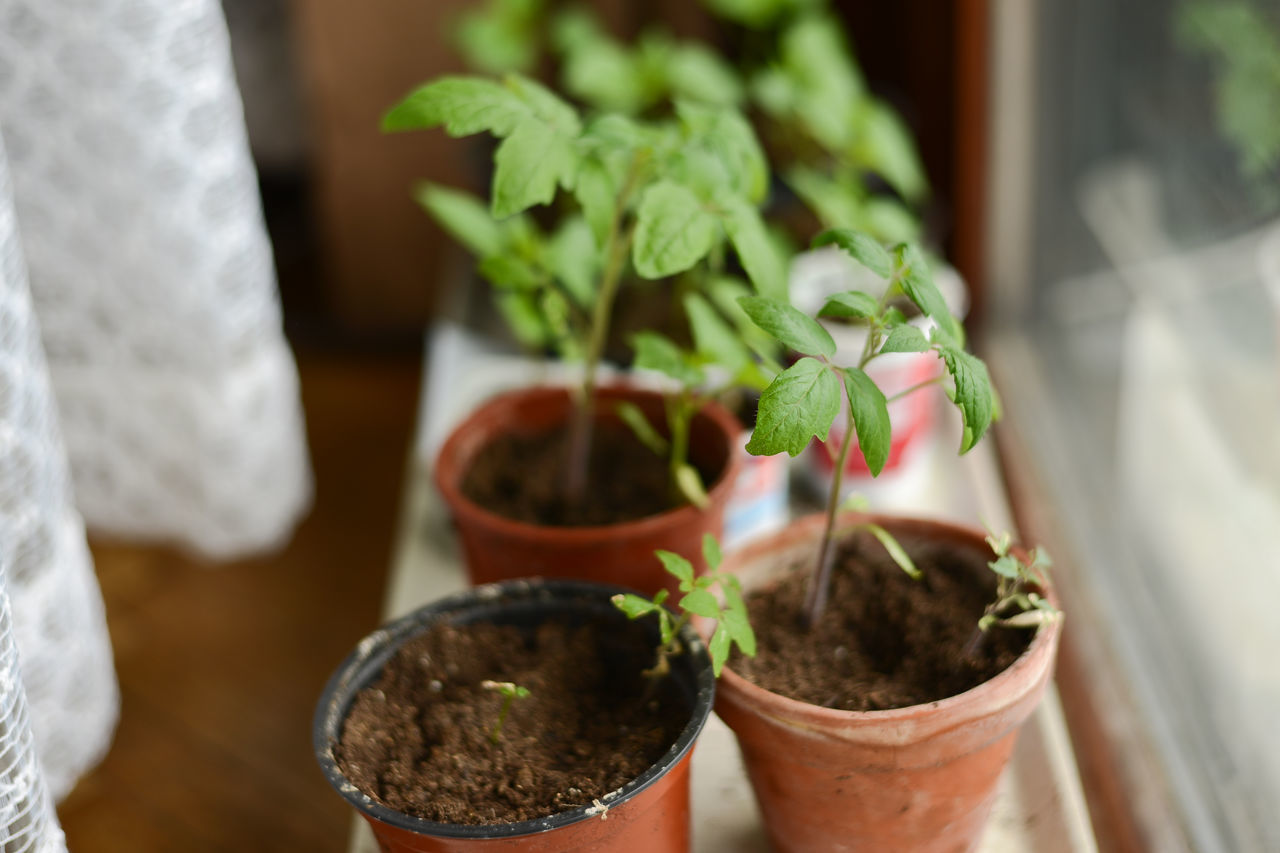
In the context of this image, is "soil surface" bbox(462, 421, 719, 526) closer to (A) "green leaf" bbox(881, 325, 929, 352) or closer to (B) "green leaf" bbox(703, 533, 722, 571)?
(B) "green leaf" bbox(703, 533, 722, 571)

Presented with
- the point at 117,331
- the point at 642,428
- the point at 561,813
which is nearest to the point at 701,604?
the point at 561,813

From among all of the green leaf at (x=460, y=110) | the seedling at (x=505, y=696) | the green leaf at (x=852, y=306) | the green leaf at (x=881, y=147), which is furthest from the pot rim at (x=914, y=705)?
the green leaf at (x=881, y=147)

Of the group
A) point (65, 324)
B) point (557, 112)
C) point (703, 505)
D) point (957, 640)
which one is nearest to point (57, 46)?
point (65, 324)

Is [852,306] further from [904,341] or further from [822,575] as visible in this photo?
[822,575]

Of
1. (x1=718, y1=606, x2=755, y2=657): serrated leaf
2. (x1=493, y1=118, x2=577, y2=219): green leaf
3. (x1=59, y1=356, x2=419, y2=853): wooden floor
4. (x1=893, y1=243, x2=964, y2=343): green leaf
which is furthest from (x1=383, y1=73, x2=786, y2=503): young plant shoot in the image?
(x1=59, y1=356, x2=419, y2=853): wooden floor

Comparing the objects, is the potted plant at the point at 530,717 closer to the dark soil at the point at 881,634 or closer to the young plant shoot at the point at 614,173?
the dark soil at the point at 881,634

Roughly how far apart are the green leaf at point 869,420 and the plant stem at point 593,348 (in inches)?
8.4

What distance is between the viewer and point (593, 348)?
0.91 metres

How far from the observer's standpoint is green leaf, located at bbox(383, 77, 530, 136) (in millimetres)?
711

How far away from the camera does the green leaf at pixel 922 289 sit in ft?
2.17

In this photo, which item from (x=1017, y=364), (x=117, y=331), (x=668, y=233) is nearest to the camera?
(x=668, y=233)

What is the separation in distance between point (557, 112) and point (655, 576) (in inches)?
14.3

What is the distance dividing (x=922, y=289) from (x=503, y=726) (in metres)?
0.39

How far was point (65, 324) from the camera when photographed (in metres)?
1.04
